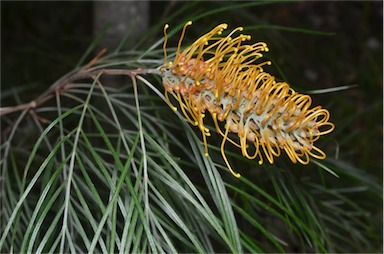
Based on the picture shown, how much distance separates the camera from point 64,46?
5.34 feet

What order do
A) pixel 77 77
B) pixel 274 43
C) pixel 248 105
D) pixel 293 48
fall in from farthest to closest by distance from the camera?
1. pixel 293 48
2. pixel 274 43
3. pixel 77 77
4. pixel 248 105

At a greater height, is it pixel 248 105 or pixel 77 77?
pixel 77 77

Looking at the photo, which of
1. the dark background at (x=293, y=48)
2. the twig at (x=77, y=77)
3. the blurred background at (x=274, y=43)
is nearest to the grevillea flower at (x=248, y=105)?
the twig at (x=77, y=77)

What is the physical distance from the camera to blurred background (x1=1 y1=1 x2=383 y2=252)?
118 cm

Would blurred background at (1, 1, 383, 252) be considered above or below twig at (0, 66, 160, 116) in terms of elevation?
above

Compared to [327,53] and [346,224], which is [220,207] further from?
[327,53]

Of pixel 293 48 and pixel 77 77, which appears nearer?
pixel 77 77

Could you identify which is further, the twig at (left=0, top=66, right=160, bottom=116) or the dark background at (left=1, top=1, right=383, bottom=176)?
the dark background at (left=1, top=1, right=383, bottom=176)

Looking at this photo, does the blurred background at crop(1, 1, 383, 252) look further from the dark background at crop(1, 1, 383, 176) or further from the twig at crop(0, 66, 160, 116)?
the twig at crop(0, 66, 160, 116)

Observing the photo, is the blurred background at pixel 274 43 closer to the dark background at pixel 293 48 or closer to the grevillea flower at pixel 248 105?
the dark background at pixel 293 48

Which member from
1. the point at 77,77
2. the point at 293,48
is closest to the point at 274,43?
the point at 293,48

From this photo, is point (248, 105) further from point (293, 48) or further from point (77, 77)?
point (293, 48)

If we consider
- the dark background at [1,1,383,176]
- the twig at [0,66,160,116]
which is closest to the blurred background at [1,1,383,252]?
the dark background at [1,1,383,176]

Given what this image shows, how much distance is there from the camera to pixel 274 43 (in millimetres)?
1173
